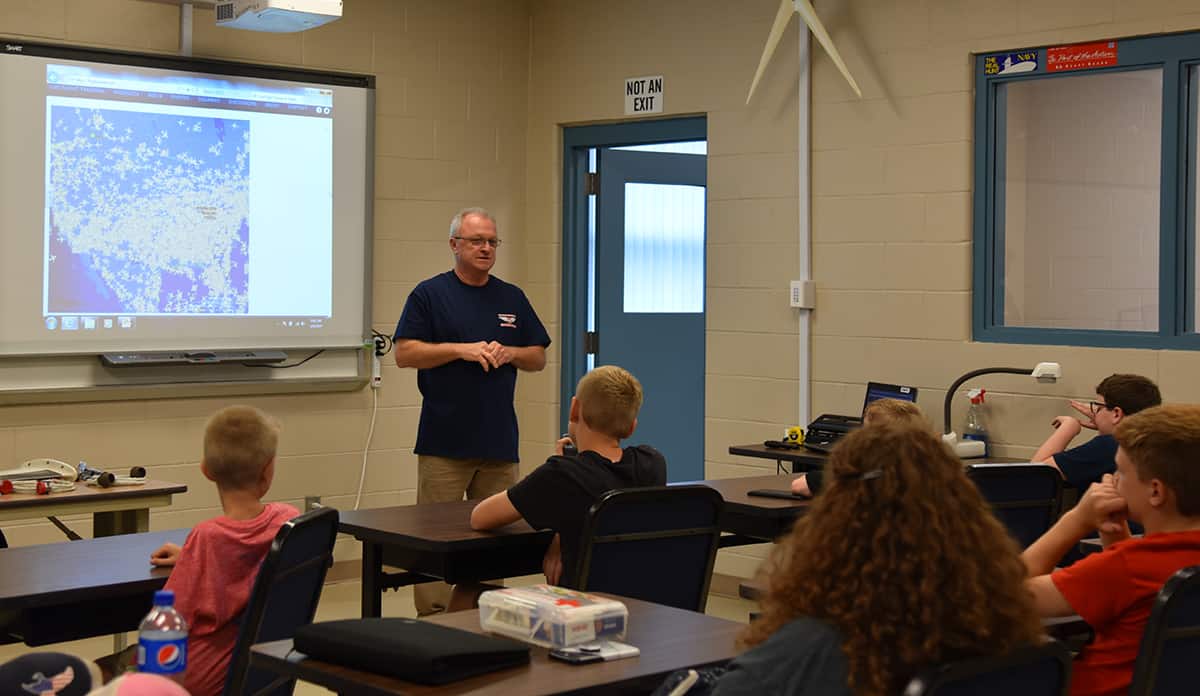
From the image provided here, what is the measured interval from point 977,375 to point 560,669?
3622 mm

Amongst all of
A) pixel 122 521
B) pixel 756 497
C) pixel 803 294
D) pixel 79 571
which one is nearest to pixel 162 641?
pixel 79 571

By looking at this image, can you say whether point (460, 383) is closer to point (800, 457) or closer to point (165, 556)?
point (800, 457)

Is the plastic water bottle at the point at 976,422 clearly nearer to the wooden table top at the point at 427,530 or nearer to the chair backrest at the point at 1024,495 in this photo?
the chair backrest at the point at 1024,495

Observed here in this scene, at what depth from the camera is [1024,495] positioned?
385 cm

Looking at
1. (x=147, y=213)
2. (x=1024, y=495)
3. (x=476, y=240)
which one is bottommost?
(x=1024, y=495)

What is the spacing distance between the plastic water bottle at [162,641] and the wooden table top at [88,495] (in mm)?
2231

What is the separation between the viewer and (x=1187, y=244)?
5023mm

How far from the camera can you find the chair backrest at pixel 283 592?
105 inches

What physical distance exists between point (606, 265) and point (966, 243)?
2158 millimetres

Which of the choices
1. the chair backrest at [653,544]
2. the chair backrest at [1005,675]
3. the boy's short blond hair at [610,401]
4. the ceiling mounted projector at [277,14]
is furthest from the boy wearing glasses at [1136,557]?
the ceiling mounted projector at [277,14]

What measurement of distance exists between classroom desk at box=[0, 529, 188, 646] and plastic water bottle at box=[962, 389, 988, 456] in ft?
10.9

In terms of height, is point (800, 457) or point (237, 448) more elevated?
point (237, 448)

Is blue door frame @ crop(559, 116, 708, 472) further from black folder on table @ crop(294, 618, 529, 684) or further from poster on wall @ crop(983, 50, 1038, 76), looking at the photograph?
black folder on table @ crop(294, 618, 529, 684)

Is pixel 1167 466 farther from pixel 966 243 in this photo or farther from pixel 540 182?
pixel 540 182
